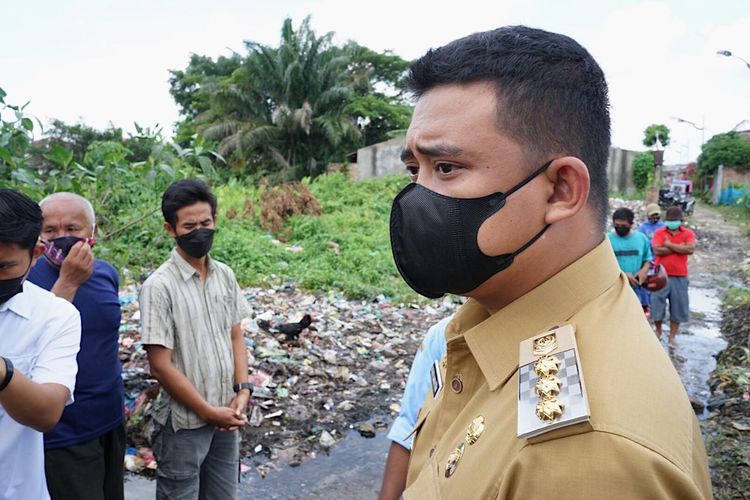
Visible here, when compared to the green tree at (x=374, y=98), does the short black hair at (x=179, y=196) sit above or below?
below

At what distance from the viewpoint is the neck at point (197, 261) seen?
8.75 feet

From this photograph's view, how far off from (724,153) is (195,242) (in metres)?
30.9

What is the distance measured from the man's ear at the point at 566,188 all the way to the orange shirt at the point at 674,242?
6.03m

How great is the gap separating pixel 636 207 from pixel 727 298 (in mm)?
9948

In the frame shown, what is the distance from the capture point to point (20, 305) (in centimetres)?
174

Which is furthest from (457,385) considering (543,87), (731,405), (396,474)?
(731,405)

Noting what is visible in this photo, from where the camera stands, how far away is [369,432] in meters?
4.21

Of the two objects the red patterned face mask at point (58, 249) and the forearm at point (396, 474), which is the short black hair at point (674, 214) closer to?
the forearm at point (396, 474)

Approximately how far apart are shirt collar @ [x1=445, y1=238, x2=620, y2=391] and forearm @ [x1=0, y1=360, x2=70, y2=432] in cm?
135

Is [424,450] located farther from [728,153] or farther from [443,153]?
[728,153]

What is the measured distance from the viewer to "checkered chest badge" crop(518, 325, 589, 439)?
0.78 meters

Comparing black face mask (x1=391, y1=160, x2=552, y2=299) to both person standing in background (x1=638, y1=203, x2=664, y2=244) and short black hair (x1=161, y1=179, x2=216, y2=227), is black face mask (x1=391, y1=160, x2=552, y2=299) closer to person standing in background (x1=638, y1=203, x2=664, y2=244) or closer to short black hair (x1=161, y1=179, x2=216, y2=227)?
short black hair (x1=161, y1=179, x2=216, y2=227)

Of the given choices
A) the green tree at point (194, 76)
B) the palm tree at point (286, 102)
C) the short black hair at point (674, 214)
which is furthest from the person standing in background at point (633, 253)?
the green tree at point (194, 76)

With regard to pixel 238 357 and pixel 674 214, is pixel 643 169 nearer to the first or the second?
pixel 674 214
